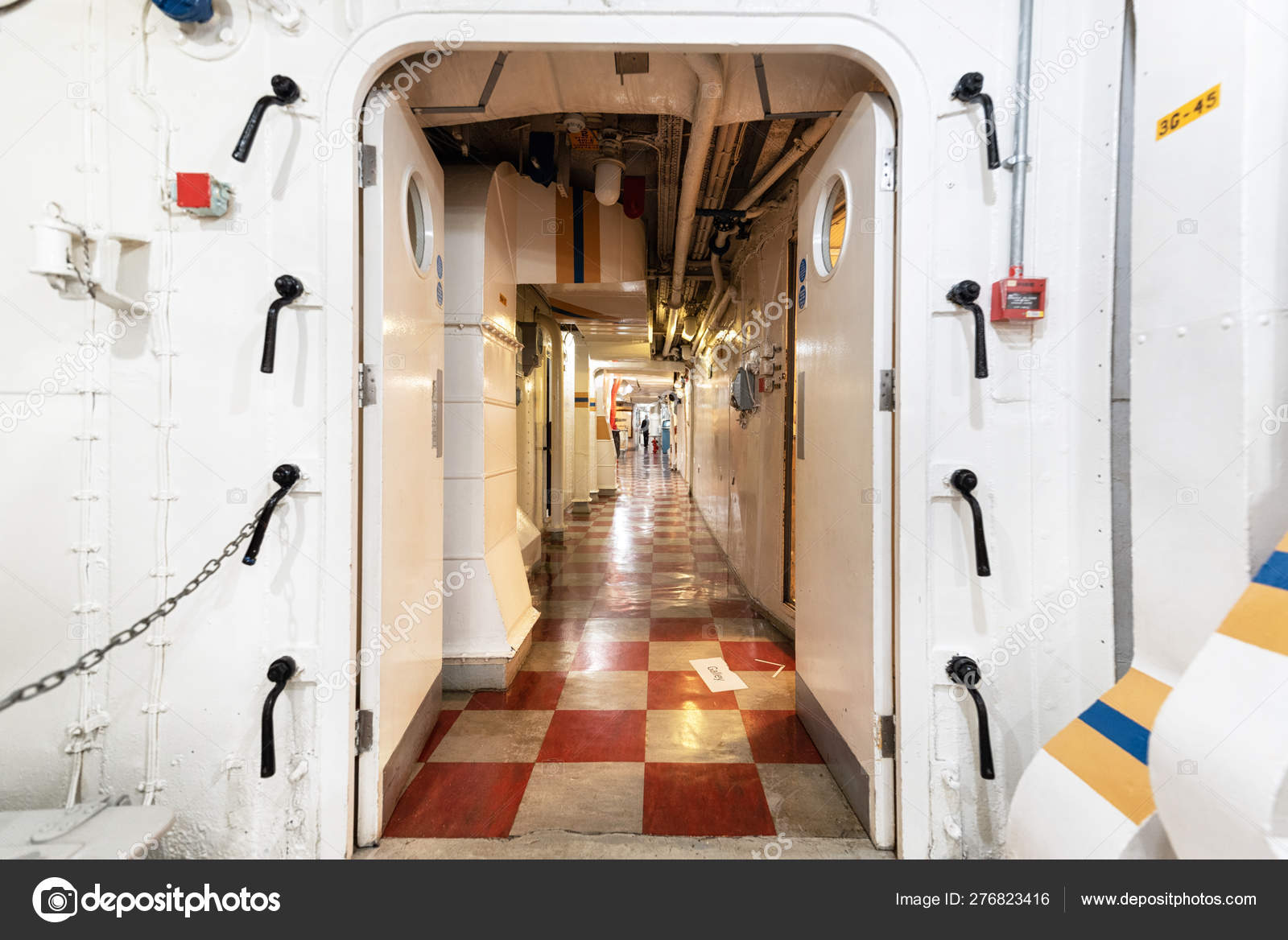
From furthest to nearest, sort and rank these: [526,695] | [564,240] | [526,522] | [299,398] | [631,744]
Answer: [526,522]
[564,240]
[526,695]
[631,744]
[299,398]

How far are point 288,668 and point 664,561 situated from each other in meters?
4.36

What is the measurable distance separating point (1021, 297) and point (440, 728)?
2738mm

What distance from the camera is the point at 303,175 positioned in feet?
5.08

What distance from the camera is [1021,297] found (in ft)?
4.92

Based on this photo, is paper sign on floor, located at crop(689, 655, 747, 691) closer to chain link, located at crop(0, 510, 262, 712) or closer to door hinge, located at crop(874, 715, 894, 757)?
door hinge, located at crop(874, 715, 894, 757)

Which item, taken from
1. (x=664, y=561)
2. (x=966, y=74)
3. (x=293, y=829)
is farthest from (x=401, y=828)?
(x=664, y=561)

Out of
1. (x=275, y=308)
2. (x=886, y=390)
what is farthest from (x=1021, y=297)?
(x=275, y=308)

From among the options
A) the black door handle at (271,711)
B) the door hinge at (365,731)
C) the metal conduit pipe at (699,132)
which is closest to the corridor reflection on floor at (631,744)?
the door hinge at (365,731)

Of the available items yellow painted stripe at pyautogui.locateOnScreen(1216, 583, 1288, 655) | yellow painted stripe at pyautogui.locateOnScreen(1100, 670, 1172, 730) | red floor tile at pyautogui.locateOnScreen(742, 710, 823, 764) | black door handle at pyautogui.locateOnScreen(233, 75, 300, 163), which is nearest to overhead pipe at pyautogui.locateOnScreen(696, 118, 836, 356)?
black door handle at pyautogui.locateOnScreen(233, 75, 300, 163)

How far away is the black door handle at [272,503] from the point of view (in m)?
1.42

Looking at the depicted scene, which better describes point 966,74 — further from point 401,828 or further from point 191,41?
point 401,828

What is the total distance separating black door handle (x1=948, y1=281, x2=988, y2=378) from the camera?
4.76 feet

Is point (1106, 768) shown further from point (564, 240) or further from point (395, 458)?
point (564, 240)

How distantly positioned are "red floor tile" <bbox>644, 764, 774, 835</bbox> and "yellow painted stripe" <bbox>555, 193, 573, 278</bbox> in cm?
318
